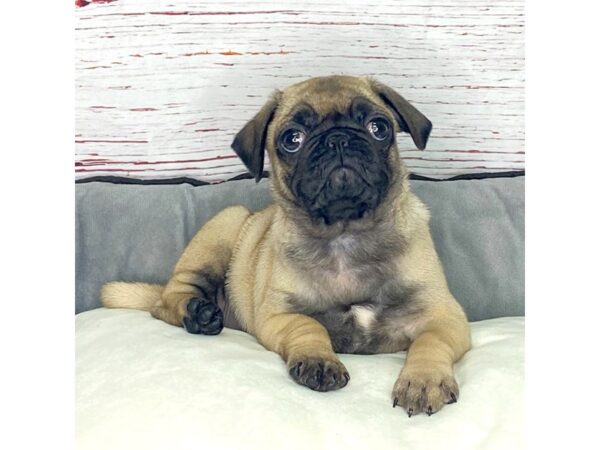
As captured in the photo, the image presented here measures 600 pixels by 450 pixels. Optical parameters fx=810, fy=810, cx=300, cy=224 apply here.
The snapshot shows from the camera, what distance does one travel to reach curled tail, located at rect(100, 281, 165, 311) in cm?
355

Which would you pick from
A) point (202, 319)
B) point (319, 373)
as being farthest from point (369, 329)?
point (202, 319)

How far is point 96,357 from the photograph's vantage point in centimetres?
277

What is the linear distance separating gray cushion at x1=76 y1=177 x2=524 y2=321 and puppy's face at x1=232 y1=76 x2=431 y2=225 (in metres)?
0.76

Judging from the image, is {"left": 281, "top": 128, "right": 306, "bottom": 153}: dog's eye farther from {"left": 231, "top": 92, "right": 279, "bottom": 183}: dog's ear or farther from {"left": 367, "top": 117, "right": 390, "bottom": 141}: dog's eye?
{"left": 367, "top": 117, "right": 390, "bottom": 141}: dog's eye

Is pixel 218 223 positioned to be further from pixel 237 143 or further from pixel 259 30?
pixel 259 30

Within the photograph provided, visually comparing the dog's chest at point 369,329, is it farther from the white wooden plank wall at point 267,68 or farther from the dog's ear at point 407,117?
the white wooden plank wall at point 267,68

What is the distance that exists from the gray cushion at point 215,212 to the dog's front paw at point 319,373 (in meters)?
1.29

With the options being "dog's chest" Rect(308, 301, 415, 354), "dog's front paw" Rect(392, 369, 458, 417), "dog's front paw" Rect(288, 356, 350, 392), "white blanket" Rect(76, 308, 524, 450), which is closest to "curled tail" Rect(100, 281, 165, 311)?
"white blanket" Rect(76, 308, 524, 450)

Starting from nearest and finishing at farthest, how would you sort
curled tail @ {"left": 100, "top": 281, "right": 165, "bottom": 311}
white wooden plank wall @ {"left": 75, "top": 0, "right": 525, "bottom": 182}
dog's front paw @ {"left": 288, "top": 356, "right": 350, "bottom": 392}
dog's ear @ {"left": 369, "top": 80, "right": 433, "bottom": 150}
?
dog's front paw @ {"left": 288, "top": 356, "right": 350, "bottom": 392} < dog's ear @ {"left": 369, "top": 80, "right": 433, "bottom": 150} < curled tail @ {"left": 100, "top": 281, "right": 165, "bottom": 311} < white wooden plank wall @ {"left": 75, "top": 0, "right": 525, "bottom": 182}

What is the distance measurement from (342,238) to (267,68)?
50.9 inches

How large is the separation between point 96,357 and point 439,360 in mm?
1156

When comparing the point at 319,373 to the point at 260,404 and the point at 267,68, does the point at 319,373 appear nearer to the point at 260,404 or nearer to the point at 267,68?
the point at 260,404

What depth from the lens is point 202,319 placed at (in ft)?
10.0

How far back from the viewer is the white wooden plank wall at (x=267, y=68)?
13.0ft
